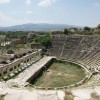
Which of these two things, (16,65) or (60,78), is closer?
(60,78)

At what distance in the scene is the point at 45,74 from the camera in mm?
21219

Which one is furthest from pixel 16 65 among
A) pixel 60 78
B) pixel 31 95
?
pixel 31 95

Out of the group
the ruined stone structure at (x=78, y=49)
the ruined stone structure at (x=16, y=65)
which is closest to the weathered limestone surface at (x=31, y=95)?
→ the ruined stone structure at (x=16, y=65)

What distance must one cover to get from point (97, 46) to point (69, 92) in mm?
24397

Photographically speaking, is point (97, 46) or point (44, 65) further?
point (97, 46)

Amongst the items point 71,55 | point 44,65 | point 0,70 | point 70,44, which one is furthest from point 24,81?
point 70,44

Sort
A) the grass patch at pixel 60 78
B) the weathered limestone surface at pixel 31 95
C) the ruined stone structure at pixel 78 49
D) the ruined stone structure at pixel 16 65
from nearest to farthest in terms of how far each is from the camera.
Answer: the weathered limestone surface at pixel 31 95 < the grass patch at pixel 60 78 < the ruined stone structure at pixel 16 65 < the ruined stone structure at pixel 78 49

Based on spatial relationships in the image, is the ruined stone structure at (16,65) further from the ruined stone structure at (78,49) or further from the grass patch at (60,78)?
the ruined stone structure at (78,49)

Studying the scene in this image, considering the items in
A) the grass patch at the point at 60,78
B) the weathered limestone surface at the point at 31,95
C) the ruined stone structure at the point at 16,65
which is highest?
the weathered limestone surface at the point at 31,95

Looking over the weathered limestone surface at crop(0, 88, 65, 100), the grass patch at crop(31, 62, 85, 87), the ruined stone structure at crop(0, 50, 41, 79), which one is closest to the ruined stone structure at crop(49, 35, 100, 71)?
the grass patch at crop(31, 62, 85, 87)

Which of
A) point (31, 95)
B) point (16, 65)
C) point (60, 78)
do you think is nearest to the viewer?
point (31, 95)

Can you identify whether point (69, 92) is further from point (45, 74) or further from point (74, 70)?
point (74, 70)

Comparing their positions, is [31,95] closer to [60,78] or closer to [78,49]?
[60,78]

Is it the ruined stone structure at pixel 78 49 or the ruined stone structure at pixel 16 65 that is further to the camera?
the ruined stone structure at pixel 78 49
